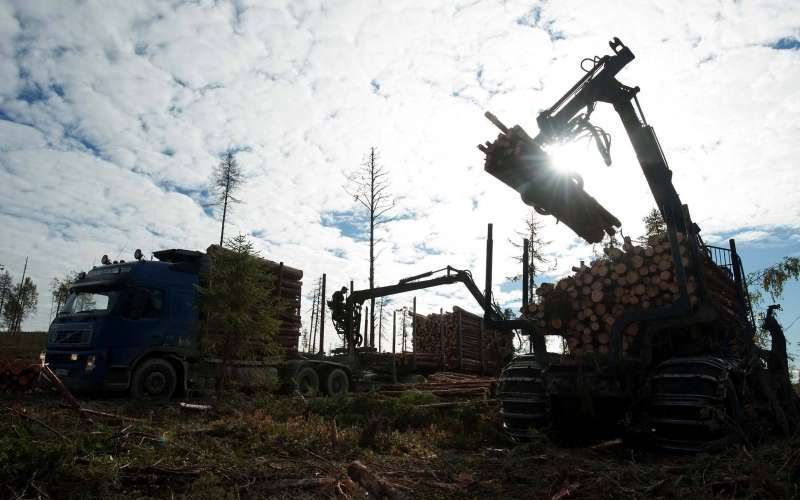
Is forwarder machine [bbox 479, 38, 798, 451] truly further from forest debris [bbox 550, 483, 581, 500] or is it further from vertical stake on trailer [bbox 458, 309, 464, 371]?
vertical stake on trailer [bbox 458, 309, 464, 371]

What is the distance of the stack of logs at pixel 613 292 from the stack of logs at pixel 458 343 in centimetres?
1371

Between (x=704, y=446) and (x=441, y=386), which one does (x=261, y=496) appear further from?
(x=441, y=386)

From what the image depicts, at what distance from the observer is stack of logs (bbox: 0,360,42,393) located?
551 inches

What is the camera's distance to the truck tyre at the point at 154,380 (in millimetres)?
11531

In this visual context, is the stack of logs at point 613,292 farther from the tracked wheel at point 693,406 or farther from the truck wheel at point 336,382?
the truck wheel at point 336,382

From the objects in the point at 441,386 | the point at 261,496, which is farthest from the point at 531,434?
the point at 441,386

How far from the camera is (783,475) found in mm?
3963

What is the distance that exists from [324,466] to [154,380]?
833 centimetres

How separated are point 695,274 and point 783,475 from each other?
3.21 m

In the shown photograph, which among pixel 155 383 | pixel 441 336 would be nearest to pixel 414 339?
pixel 441 336

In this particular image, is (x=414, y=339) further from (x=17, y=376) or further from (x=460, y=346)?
(x=17, y=376)

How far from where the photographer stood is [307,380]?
611 inches

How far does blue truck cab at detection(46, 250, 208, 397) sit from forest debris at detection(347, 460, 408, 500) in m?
8.69

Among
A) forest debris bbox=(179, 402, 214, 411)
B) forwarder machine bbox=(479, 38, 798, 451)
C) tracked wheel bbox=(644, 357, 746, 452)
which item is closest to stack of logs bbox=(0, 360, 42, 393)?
forest debris bbox=(179, 402, 214, 411)
